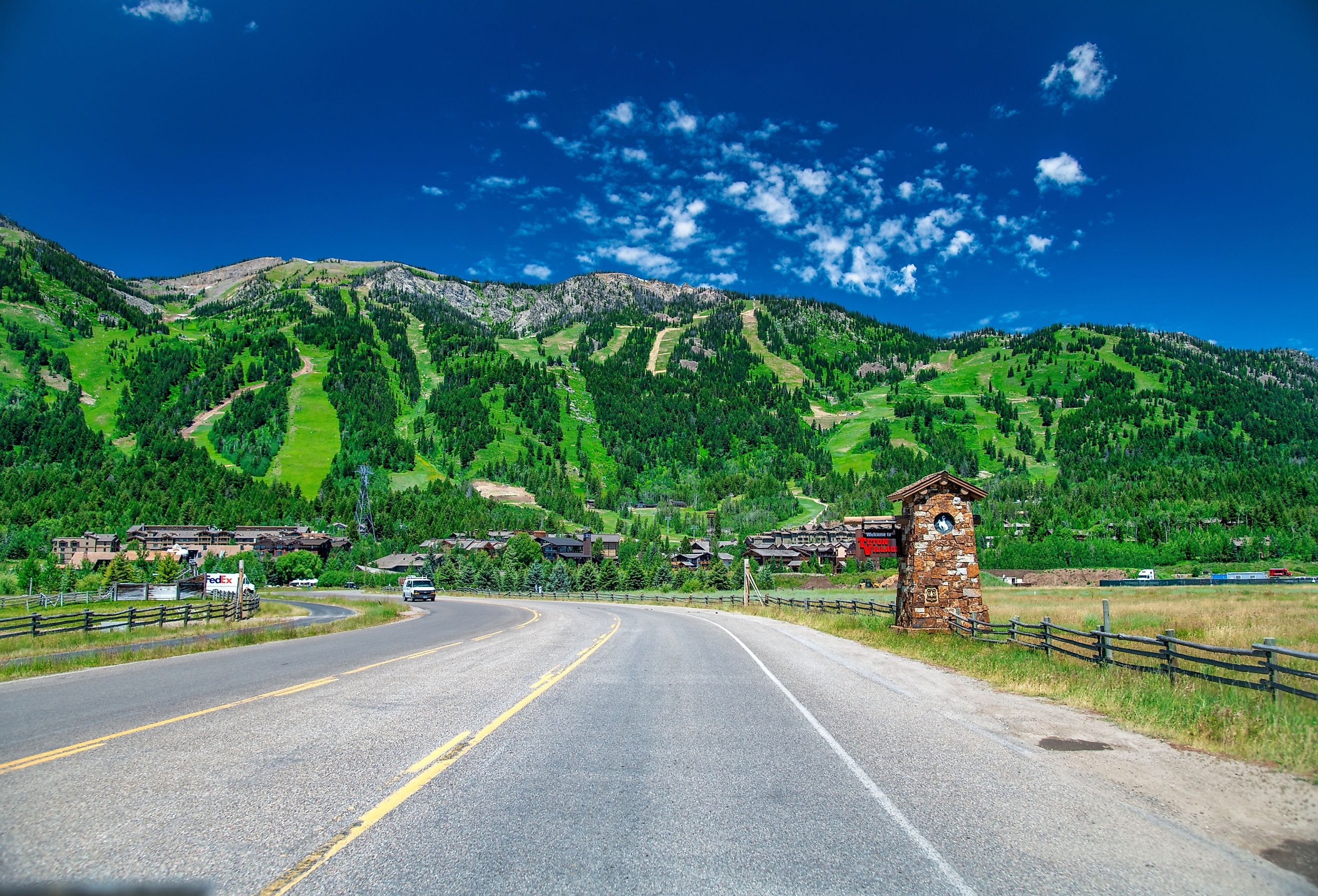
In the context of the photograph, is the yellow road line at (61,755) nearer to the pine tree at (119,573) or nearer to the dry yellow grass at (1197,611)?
the dry yellow grass at (1197,611)

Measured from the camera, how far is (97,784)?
581 cm

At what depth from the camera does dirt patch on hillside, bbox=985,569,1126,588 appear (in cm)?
9619

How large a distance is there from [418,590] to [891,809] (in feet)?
203

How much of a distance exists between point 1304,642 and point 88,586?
103 m

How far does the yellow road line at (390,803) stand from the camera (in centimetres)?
392

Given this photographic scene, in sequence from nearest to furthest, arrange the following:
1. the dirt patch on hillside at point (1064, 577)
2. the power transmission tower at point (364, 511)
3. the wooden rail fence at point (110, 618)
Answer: the wooden rail fence at point (110, 618) < the dirt patch on hillside at point (1064, 577) < the power transmission tower at point (364, 511)

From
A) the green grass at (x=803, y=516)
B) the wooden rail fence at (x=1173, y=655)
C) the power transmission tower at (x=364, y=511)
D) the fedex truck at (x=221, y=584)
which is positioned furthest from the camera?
the green grass at (x=803, y=516)

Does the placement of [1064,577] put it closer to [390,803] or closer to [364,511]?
[390,803]

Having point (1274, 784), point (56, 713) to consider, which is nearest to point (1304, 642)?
point (1274, 784)

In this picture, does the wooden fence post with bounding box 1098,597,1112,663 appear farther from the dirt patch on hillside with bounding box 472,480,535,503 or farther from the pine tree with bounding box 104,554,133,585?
the dirt patch on hillside with bounding box 472,480,535,503

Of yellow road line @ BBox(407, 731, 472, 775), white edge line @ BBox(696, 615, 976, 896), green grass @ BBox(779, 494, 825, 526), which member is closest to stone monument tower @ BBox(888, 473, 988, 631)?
white edge line @ BBox(696, 615, 976, 896)

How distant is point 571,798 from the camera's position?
18.6 ft

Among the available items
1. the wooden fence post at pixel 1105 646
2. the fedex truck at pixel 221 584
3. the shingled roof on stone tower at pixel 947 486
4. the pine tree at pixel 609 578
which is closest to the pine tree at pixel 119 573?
the fedex truck at pixel 221 584

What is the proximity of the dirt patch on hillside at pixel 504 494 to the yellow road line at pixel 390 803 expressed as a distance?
183m
